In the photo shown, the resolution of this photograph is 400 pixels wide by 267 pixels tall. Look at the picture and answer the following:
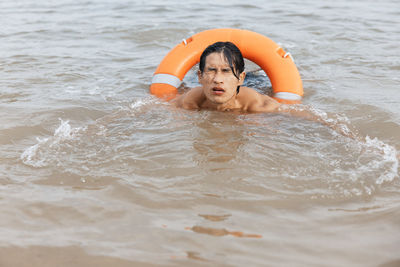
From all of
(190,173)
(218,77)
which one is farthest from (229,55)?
(190,173)

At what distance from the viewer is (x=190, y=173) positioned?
2514 millimetres

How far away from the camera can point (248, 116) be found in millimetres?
3545

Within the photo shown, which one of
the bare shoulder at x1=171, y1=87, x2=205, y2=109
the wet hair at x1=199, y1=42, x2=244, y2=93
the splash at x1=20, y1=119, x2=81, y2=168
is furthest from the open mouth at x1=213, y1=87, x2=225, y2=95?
the splash at x1=20, y1=119, x2=81, y2=168

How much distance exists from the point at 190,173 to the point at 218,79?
1.09 metres

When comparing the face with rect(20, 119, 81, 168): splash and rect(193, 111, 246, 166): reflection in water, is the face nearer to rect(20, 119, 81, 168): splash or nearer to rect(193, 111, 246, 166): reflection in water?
rect(193, 111, 246, 166): reflection in water

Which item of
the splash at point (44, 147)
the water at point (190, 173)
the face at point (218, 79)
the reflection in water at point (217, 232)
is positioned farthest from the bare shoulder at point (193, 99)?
the reflection in water at point (217, 232)

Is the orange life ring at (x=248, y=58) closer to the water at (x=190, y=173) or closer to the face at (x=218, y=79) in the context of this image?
the water at (x=190, y=173)

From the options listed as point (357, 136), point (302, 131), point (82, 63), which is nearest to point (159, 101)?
point (302, 131)

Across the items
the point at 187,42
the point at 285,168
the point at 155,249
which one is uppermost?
the point at 187,42

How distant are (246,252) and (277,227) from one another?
0.82 feet

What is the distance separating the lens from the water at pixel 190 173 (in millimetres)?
1848

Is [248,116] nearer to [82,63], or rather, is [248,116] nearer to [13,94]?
[13,94]

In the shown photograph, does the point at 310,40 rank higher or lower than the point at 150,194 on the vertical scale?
higher

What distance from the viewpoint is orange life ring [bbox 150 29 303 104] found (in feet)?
13.5
